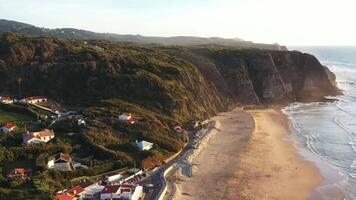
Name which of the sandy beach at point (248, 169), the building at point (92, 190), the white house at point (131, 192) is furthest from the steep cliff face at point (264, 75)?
the white house at point (131, 192)

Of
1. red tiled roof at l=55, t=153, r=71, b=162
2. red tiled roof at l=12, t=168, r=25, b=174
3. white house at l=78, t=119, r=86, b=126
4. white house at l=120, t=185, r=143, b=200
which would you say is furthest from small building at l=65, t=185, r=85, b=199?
white house at l=78, t=119, r=86, b=126

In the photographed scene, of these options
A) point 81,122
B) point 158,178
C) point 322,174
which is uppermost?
point 81,122

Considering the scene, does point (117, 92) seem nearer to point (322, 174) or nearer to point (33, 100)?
point (33, 100)

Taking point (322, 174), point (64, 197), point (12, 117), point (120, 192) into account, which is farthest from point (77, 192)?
point (322, 174)

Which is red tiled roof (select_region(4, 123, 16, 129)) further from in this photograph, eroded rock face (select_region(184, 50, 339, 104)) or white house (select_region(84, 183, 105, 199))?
eroded rock face (select_region(184, 50, 339, 104))

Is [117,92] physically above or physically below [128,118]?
above

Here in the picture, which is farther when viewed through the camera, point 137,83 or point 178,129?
point 137,83

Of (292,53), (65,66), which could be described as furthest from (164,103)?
(292,53)
